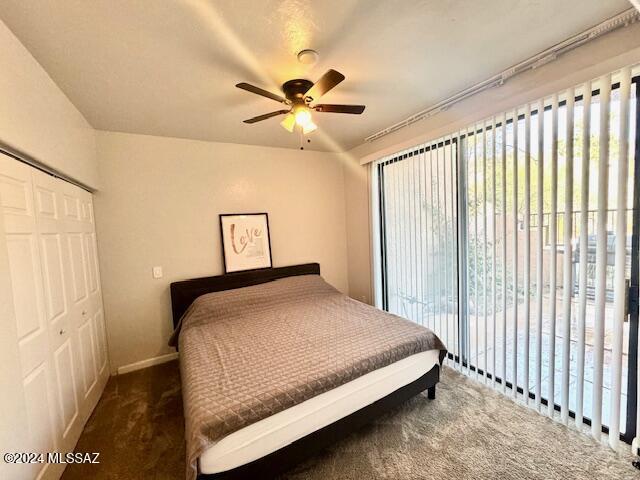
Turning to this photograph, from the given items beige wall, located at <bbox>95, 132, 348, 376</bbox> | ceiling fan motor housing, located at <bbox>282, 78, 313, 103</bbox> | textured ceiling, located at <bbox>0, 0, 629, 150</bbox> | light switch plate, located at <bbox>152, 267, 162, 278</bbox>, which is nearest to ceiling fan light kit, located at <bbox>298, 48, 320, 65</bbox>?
textured ceiling, located at <bbox>0, 0, 629, 150</bbox>

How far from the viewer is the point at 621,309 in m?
1.51

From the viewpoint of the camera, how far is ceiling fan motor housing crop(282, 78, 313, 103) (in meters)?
1.78

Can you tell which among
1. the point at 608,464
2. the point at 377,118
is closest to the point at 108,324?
the point at 377,118

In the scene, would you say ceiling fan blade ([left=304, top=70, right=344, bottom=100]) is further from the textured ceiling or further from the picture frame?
the picture frame

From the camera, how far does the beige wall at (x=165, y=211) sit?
8.63ft

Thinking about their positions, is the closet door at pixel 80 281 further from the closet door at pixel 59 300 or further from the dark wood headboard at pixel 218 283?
the dark wood headboard at pixel 218 283

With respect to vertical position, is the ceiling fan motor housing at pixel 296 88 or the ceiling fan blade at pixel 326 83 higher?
the ceiling fan motor housing at pixel 296 88

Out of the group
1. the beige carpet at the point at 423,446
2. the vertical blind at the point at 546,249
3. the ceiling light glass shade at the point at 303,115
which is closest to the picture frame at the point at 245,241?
the beige carpet at the point at 423,446

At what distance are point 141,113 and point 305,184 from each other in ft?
6.35

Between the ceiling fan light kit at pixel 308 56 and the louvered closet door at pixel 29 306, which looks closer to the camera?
the louvered closet door at pixel 29 306

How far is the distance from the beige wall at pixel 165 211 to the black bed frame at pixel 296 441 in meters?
0.17

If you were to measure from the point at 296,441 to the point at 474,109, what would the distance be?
2.72 metres

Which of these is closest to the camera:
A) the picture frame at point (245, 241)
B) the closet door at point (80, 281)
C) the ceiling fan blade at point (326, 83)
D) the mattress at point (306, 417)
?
the mattress at point (306, 417)

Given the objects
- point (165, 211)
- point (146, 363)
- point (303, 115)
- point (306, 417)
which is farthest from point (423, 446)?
point (165, 211)
